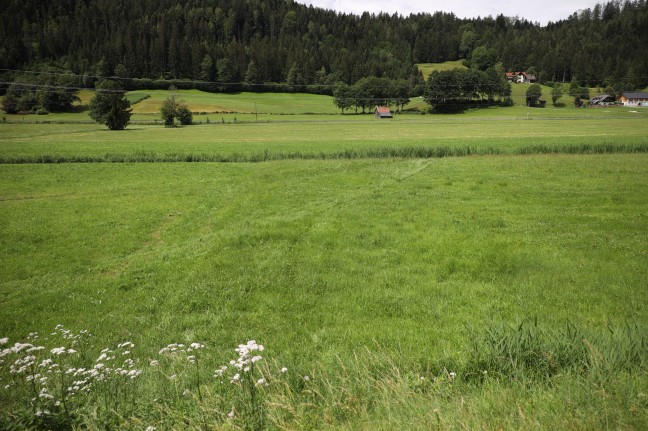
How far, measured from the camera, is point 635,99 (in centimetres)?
14875

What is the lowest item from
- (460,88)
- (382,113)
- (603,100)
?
(382,113)

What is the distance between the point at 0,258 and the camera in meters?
18.6

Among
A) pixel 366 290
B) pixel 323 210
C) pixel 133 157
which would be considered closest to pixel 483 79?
pixel 133 157

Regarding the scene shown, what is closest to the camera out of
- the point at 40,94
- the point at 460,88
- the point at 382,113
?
the point at 40,94

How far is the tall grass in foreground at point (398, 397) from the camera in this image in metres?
4.98

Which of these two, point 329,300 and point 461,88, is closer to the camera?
point 329,300

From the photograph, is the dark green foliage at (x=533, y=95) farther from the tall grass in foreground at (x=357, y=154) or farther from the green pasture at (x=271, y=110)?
the tall grass in foreground at (x=357, y=154)

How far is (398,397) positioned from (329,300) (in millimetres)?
8036

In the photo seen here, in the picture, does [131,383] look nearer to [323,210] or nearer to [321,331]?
[321,331]

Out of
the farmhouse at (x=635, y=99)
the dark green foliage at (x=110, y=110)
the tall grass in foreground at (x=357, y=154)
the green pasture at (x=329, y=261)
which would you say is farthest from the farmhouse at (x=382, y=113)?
the green pasture at (x=329, y=261)

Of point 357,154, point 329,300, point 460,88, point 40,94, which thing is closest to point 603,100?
point 460,88

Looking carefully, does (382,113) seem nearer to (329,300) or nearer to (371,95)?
(371,95)

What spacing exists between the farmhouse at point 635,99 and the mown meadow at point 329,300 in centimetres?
14489

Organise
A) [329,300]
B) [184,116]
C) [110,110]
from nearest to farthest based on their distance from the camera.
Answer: [329,300] < [110,110] < [184,116]
